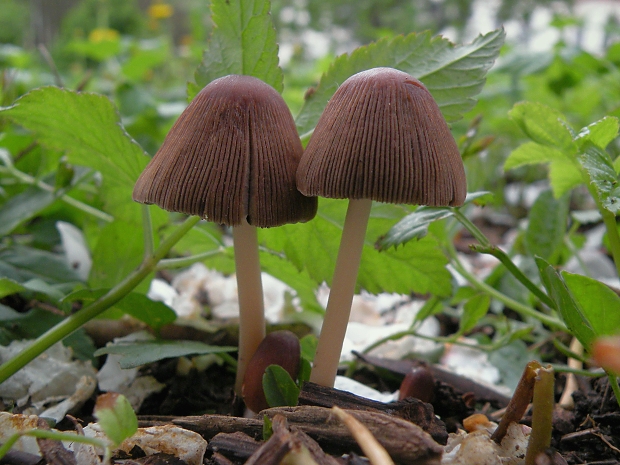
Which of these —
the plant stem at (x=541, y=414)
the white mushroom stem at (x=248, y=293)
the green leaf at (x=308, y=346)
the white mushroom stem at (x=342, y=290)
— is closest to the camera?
the plant stem at (x=541, y=414)

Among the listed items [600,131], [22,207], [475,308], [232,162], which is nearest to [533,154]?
[600,131]

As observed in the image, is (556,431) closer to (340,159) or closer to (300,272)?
(300,272)

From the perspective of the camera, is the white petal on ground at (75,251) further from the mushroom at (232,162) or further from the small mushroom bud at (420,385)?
the small mushroom bud at (420,385)

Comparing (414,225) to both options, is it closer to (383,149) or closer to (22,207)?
(383,149)

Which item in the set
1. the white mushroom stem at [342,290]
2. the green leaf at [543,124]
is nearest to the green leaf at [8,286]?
the white mushroom stem at [342,290]

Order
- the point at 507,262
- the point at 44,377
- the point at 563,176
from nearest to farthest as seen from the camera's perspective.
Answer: the point at 507,262, the point at 44,377, the point at 563,176
